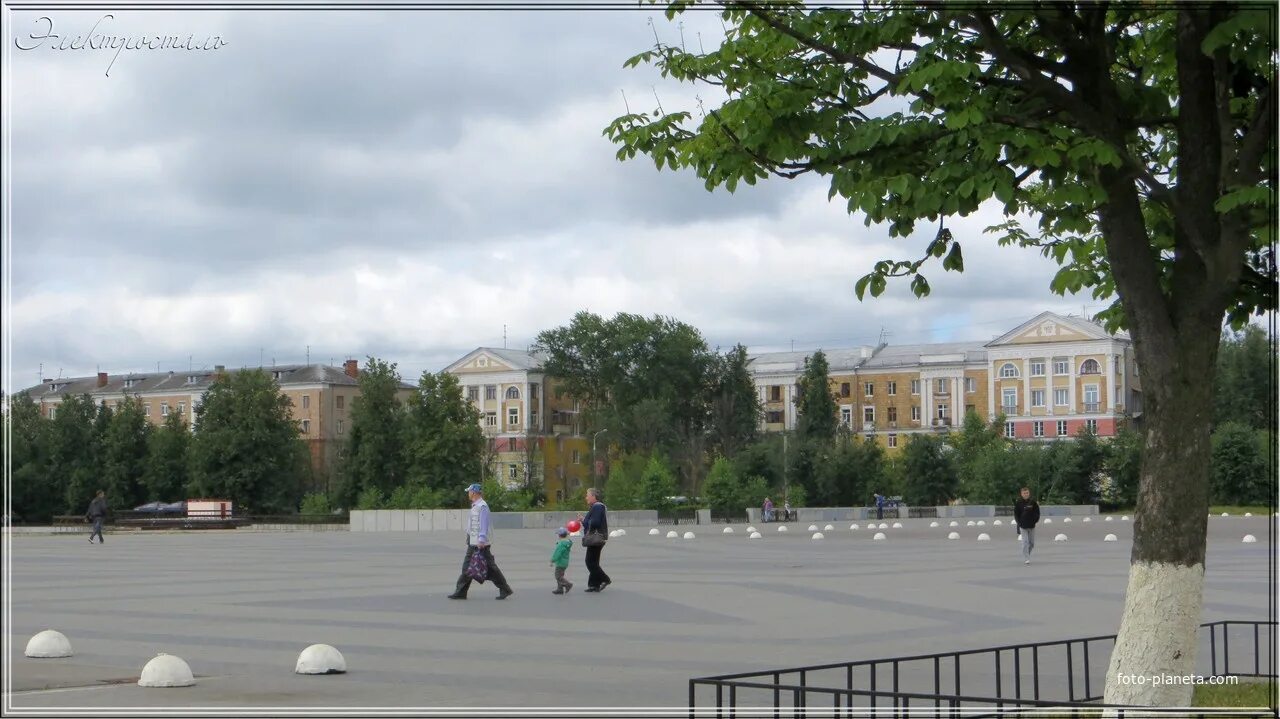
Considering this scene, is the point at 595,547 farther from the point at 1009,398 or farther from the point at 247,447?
the point at 1009,398

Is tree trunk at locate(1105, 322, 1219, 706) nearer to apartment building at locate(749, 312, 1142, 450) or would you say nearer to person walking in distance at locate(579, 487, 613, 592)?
person walking in distance at locate(579, 487, 613, 592)

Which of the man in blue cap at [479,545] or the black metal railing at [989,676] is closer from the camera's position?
the black metal railing at [989,676]

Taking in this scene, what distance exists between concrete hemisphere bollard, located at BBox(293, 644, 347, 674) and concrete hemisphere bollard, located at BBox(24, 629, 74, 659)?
2.63 metres

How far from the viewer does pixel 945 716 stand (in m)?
8.63

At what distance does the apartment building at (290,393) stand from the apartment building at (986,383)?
36.0 m

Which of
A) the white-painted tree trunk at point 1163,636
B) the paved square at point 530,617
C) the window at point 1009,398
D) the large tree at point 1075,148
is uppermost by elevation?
the window at point 1009,398

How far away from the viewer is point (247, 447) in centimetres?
9388

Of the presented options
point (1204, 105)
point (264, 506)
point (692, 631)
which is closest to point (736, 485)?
point (264, 506)

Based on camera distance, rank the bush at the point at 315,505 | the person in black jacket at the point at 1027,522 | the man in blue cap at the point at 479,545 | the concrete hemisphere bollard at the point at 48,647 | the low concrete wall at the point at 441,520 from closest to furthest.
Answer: the concrete hemisphere bollard at the point at 48,647, the man in blue cap at the point at 479,545, the person in black jacket at the point at 1027,522, the low concrete wall at the point at 441,520, the bush at the point at 315,505

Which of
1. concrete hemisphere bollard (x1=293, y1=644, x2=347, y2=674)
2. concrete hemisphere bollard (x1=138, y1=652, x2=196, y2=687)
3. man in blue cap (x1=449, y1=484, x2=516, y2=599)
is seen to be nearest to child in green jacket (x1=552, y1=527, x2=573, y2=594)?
man in blue cap (x1=449, y1=484, x2=516, y2=599)

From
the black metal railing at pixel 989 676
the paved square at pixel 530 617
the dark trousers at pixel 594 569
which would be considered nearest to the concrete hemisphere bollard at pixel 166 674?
the paved square at pixel 530 617

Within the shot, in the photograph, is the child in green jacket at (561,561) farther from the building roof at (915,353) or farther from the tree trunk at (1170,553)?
the building roof at (915,353)

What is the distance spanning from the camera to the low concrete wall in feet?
201

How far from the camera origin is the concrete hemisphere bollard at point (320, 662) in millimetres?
12836
